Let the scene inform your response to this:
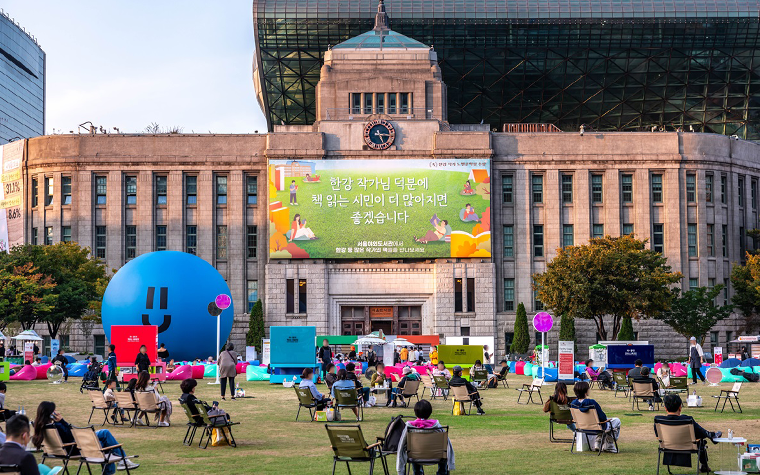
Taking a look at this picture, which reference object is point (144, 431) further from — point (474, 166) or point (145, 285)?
point (474, 166)

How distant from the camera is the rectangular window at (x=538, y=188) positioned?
68.2 metres

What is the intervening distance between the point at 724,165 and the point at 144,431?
188 ft

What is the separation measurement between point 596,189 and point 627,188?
2.21m

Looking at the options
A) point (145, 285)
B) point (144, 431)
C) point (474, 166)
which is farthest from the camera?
point (474, 166)

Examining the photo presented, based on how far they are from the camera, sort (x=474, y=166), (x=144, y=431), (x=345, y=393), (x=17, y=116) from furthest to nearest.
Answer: (x=17, y=116) → (x=474, y=166) → (x=345, y=393) → (x=144, y=431)

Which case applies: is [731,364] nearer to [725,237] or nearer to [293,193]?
[725,237]

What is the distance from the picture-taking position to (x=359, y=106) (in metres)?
67.9

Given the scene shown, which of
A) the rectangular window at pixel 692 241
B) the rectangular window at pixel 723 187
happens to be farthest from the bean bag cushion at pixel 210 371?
the rectangular window at pixel 723 187

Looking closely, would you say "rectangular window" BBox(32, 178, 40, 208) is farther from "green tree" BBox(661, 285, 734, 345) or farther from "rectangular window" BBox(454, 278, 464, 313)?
"green tree" BBox(661, 285, 734, 345)

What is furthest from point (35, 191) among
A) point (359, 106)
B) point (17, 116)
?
point (17, 116)

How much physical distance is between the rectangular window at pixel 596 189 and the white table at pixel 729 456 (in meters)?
52.1

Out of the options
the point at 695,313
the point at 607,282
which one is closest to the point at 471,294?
the point at 607,282

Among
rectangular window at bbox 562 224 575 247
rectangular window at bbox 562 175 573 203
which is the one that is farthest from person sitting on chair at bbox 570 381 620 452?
rectangular window at bbox 562 175 573 203

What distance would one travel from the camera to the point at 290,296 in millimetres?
65875
